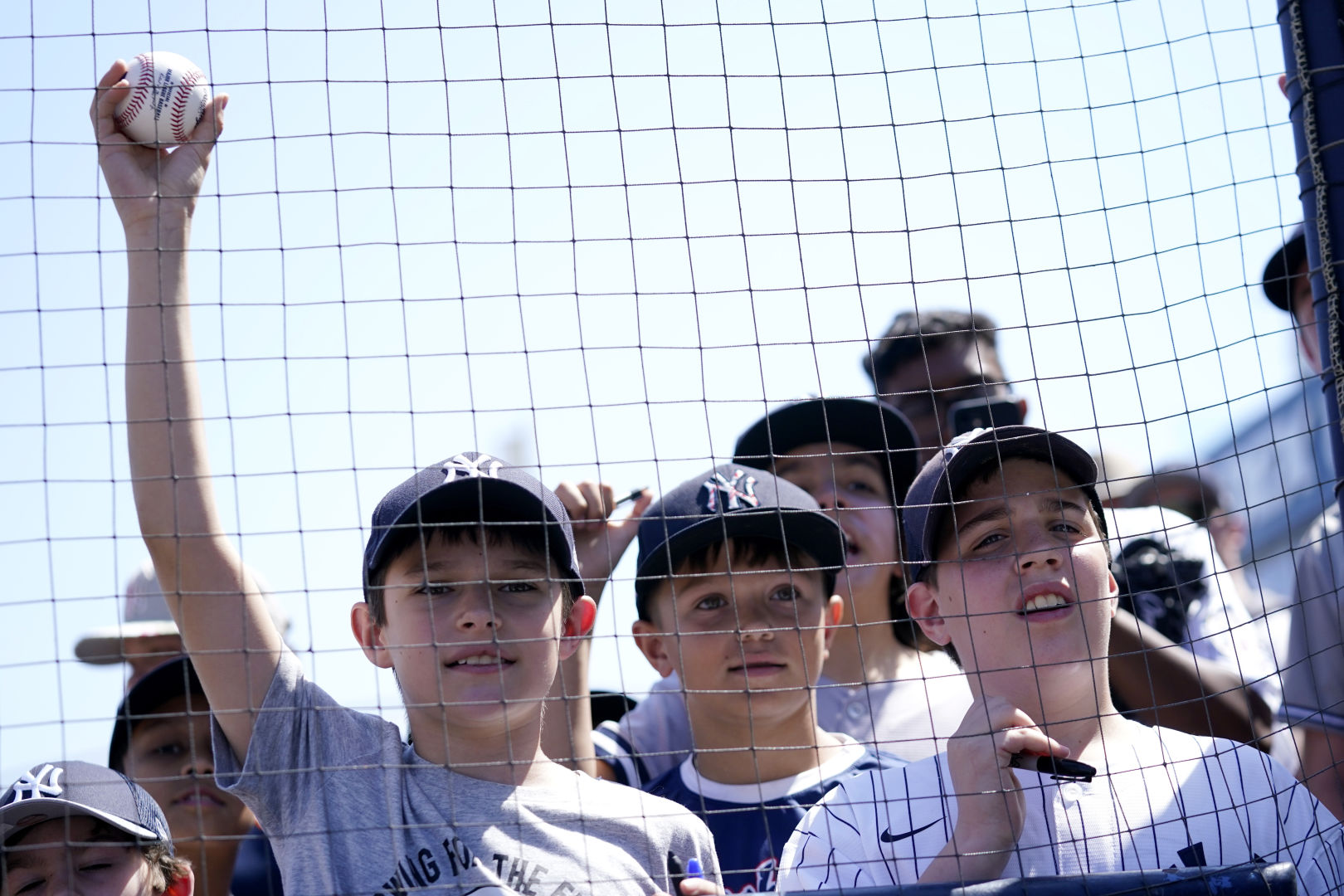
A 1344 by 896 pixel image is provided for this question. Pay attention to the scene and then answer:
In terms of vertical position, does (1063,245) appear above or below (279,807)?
above

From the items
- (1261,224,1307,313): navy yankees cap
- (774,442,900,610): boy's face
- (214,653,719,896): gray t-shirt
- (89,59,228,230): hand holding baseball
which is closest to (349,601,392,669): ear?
(214,653,719,896): gray t-shirt

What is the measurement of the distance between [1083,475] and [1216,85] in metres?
0.89

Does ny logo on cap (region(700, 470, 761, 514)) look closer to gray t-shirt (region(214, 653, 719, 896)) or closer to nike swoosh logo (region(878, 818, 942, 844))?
gray t-shirt (region(214, 653, 719, 896))

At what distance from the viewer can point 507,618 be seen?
8.53 feet

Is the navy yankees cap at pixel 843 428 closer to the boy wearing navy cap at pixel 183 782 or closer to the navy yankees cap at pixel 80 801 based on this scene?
the boy wearing navy cap at pixel 183 782

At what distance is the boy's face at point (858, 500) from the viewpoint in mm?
3701

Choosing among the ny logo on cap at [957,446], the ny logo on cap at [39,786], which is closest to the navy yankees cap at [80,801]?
the ny logo on cap at [39,786]

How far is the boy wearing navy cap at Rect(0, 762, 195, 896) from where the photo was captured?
253 cm

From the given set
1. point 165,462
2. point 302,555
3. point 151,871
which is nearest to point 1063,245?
point 302,555

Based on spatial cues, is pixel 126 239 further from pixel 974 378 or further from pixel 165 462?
pixel 974 378

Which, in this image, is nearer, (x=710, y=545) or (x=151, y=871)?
(x=151, y=871)

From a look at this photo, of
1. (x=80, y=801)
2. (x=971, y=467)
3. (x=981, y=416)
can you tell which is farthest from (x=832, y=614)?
(x=80, y=801)

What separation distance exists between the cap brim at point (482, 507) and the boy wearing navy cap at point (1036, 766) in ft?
2.50

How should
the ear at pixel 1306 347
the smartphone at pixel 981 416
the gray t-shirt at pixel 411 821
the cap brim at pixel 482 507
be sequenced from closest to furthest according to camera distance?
the gray t-shirt at pixel 411 821, the cap brim at pixel 482 507, the ear at pixel 1306 347, the smartphone at pixel 981 416
